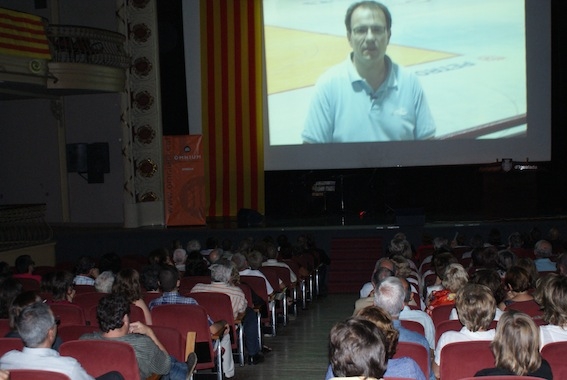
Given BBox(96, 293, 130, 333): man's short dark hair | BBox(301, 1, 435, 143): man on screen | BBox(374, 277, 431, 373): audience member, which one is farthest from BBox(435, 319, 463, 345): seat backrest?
BBox(301, 1, 435, 143): man on screen

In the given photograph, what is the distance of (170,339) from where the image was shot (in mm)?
4973

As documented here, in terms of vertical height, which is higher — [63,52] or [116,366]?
[63,52]

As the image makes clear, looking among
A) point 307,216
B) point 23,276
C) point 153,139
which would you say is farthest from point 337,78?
point 23,276

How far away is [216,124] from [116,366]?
1293cm

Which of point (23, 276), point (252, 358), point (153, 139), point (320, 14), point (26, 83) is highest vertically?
point (320, 14)

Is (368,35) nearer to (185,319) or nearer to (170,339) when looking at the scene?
(185,319)

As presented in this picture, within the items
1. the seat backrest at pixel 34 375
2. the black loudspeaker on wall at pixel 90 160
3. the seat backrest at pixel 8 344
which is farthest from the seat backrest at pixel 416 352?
the black loudspeaker on wall at pixel 90 160

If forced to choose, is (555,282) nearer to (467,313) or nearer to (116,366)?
(467,313)

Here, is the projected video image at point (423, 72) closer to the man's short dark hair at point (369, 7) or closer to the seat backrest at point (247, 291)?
the man's short dark hair at point (369, 7)

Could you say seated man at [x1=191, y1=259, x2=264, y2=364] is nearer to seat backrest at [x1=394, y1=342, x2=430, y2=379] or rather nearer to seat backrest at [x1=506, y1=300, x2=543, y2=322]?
seat backrest at [x1=506, y1=300, x2=543, y2=322]

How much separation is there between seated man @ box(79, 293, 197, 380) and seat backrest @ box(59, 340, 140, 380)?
32 centimetres

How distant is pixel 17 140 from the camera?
690 inches

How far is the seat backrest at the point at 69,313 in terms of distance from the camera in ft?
18.3

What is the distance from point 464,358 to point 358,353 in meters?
1.45
